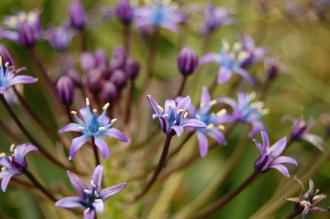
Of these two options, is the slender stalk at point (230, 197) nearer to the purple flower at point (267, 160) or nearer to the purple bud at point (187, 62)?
the purple flower at point (267, 160)

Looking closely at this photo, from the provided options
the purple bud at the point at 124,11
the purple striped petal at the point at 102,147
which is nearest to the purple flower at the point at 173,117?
the purple striped petal at the point at 102,147

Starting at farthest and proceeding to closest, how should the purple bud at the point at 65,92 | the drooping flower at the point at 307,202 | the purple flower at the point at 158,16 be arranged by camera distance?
1. the purple flower at the point at 158,16
2. the purple bud at the point at 65,92
3. the drooping flower at the point at 307,202

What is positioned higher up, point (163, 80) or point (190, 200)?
point (163, 80)

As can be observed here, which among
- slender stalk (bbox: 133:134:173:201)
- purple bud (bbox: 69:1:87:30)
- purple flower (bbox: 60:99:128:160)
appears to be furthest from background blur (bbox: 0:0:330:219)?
purple flower (bbox: 60:99:128:160)

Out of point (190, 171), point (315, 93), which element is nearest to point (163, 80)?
point (190, 171)

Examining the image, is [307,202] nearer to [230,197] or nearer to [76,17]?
[230,197]

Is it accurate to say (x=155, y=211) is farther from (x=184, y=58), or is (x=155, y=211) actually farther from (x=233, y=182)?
(x=184, y=58)

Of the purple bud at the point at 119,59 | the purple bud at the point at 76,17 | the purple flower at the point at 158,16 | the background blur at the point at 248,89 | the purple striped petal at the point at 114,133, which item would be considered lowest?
the background blur at the point at 248,89

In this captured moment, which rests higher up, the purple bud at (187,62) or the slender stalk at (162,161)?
the purple bud at (187,62)
